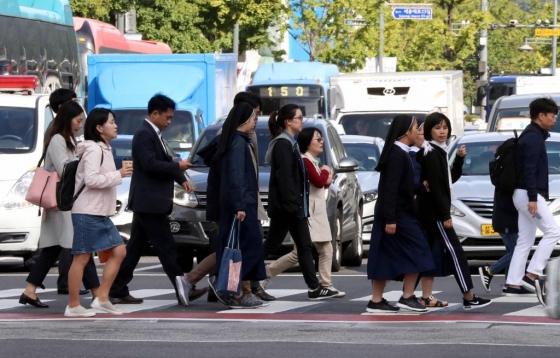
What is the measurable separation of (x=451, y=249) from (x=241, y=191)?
1759 mm

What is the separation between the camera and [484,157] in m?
18.0

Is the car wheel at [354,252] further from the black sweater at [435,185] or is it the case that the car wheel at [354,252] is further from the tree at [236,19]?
the tree at [236,19]

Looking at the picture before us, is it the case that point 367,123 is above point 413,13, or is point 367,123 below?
below

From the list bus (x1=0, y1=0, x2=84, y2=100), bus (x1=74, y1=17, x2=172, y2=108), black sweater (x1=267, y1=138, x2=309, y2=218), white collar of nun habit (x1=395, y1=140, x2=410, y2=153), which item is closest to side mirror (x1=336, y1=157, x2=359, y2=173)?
black sweater (x1=267, y1=138, x2=309, y2=218)

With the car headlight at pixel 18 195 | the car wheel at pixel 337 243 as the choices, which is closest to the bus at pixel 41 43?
the car headlight at pixel 18 195

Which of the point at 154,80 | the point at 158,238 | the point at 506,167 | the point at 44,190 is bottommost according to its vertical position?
the point at 158,238

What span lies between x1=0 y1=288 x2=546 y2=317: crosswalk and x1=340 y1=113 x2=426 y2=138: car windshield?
14.4 m

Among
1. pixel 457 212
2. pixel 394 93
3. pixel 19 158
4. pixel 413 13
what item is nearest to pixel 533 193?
pixel 457 212

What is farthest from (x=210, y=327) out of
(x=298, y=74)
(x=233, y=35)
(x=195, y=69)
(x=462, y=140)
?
(x=233, y=35)

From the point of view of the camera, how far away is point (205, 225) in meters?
16.2

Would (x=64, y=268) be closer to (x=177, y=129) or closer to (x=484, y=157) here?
(x=484, y=157)

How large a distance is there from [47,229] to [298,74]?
85.5ft

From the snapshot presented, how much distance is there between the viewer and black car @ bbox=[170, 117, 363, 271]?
16.2 metres

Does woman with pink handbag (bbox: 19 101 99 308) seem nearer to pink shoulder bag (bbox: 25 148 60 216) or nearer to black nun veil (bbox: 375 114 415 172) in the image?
pink shoulder bag (bbox: 25 148 60 216)
